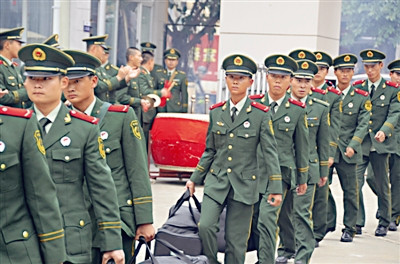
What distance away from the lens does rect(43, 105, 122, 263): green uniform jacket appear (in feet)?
17.6

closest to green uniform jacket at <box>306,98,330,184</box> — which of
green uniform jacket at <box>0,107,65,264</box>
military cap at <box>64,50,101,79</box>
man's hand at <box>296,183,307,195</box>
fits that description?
man's hand at <box>296,183,307,195</box>

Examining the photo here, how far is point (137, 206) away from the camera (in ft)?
20.4

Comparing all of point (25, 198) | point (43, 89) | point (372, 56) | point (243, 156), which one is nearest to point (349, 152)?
point (372, 56)

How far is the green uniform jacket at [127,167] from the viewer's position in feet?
20.4

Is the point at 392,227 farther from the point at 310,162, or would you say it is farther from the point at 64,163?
the point at 64,163

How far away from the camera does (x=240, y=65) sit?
8.41 meters

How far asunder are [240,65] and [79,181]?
126 inches

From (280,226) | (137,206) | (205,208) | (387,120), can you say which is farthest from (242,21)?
(137,206)

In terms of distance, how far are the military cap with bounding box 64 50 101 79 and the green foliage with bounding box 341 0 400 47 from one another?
3191 centimetres

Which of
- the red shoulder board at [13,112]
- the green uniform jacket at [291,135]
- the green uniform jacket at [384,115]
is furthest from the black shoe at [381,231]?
the red shoulder board at [13,112]

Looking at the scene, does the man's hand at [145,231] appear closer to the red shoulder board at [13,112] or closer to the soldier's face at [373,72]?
the red shoulder board at [13,112]

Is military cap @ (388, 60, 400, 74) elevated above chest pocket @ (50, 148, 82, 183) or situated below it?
above

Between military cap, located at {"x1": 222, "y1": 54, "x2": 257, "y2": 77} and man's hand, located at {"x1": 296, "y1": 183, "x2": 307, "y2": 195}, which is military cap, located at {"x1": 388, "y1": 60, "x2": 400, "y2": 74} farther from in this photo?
military cap, located at {"x1": 222, "y1": 54, "x2": 257, "y2": 77}

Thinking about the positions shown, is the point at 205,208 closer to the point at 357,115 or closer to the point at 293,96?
the point at 293,96
